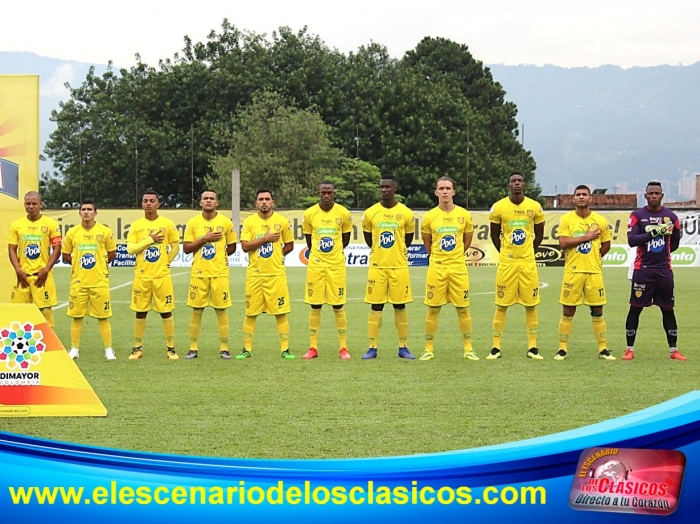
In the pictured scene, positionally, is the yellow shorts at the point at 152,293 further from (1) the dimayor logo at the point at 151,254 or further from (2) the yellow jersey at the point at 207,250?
(2) the yellow jersey at the point at 207,250

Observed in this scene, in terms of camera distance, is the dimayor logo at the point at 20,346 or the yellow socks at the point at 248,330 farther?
the yellow socks at the point at 248,330

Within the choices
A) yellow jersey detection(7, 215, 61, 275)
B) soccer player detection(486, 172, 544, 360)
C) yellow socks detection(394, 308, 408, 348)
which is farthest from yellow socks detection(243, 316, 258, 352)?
soccer player detection(486, 172, 544, 360)

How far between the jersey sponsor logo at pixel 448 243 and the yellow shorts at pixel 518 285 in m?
0.60

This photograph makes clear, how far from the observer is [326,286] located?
34.1 ft

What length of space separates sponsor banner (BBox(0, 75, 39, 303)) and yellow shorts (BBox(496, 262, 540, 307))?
4.98 meters

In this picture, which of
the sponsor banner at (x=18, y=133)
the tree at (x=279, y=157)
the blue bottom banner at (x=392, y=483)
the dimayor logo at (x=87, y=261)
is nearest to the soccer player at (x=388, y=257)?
the dimayor logo at (x=87, y=261)

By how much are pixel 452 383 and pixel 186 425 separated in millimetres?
2915

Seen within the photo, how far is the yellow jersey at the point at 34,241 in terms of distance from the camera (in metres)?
10.3

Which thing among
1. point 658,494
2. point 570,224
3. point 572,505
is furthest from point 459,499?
point 570,224

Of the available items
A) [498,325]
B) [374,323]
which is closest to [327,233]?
[374,323]

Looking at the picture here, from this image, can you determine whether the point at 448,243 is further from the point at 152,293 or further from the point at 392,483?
the point at 392,483

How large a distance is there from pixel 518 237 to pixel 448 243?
79cm

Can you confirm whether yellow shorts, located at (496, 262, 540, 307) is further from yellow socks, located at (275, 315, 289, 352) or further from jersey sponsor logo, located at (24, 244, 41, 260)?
jersey sponsor logo, located at (24, 244, 41, 260)

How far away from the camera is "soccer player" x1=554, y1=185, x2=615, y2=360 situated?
401 inches
